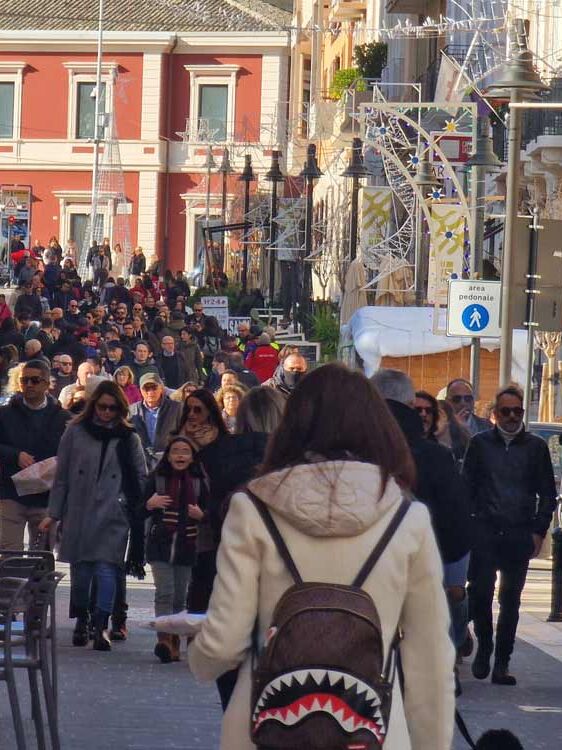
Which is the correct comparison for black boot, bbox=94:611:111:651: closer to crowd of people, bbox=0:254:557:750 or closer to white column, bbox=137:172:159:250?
A: crowd of people, bbox=0:254:557:750

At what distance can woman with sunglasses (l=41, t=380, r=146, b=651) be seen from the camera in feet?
41.3

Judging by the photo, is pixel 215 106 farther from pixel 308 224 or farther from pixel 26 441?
pixel 26 441

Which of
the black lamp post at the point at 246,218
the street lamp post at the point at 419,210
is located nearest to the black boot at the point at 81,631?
the street lamp post at the point at 419,210

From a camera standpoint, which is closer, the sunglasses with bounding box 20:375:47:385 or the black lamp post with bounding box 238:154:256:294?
the sunglasses with bounding box 20:375:47:385

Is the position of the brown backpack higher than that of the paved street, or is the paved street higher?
the brown backpack

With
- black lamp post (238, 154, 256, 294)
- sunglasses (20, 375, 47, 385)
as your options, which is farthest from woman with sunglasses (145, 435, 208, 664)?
black lamp post (238, 154, 256, 294)

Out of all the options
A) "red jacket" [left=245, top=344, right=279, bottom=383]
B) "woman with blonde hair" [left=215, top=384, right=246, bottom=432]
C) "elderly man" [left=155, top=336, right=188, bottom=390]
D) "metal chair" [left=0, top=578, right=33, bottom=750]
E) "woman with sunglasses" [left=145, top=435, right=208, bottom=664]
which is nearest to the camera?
"metal chair" [left=0, top=578, right=33, bottom=750]

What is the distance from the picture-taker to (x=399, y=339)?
89.5ft

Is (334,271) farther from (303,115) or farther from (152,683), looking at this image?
(152,683)

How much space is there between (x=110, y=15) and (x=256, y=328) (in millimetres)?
40229

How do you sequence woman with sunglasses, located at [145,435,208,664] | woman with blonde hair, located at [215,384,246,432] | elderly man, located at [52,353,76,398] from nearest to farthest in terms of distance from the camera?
woman with sunglasses, located at [145,435,208,664]
woman with blonde hair, located at [215,384,246,432]
elderly man, located at [52,353,76,398]

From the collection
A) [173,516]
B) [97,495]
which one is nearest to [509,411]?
[173,516]

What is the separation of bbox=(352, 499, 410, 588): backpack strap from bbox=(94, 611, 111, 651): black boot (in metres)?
8.00

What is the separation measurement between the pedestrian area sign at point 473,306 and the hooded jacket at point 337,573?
15566mm
